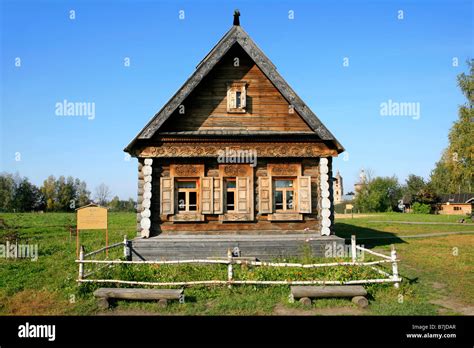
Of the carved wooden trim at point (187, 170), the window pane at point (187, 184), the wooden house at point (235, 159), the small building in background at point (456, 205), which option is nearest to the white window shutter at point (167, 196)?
the wooden house at point (235, 159)

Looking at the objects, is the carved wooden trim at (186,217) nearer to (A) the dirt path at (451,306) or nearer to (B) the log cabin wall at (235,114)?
(B) the log cabin wall at (235,114)

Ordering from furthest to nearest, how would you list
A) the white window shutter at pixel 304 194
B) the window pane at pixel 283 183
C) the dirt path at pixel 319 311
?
the window pane at pixel 283 183 < the white window shutter at pixel 304 194 < the dirt path at pixel 319 311

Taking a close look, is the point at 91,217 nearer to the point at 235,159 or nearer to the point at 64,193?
the point at 235,159

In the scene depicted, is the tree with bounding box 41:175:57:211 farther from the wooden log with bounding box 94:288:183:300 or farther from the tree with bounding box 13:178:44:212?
the wooden log with bounding box 94:288:183:300

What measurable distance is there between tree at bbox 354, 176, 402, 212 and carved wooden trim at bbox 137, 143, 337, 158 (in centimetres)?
5824

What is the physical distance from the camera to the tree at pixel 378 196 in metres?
67.4

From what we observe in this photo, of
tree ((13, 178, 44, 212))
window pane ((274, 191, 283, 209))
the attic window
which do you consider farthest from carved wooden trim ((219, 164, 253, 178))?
tree ((13, 178, 44, 212))

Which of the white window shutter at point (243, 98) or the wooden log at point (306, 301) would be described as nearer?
the wooden log at point (306, 301)

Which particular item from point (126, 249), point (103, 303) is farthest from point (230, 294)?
point (126, 249)

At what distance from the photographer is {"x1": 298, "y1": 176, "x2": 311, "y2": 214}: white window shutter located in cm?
1379

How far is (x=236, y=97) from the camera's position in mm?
14156

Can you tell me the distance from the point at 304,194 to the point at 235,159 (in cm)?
304

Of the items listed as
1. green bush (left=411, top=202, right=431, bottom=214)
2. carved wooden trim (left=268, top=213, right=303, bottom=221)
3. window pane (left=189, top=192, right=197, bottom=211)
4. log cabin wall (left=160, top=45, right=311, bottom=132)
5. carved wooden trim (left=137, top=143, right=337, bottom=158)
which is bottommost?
green bush (left=411, top=202, right=431, bottom=214)

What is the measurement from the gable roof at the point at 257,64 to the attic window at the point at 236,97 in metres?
1.11
